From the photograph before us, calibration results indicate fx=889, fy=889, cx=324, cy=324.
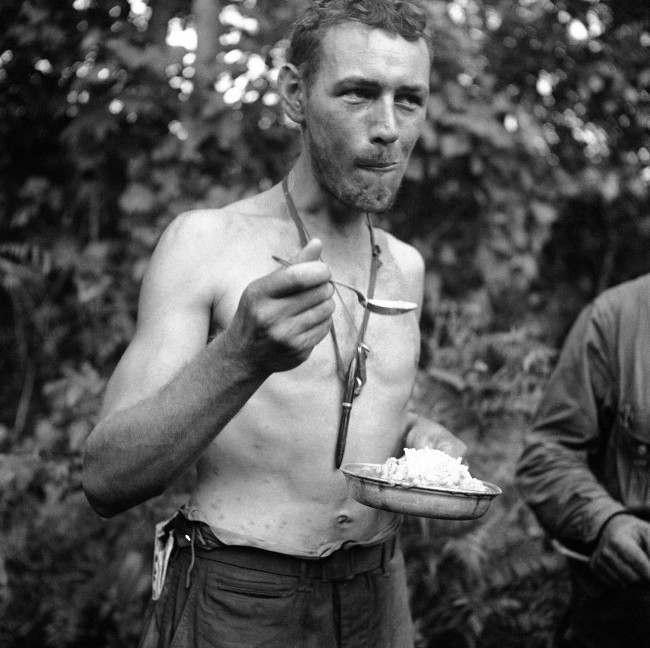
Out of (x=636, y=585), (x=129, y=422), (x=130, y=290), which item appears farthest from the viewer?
(x=130, y=290)

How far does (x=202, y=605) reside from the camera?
1941 millimetres

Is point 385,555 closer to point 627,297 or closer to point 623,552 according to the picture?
point 623,552

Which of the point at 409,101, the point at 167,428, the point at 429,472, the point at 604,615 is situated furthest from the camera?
the point at 604,615

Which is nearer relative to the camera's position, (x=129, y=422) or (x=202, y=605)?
(x=129, y=422)

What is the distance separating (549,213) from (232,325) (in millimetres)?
3848

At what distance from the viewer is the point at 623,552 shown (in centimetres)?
247

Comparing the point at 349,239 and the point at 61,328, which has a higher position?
the point at 349,239

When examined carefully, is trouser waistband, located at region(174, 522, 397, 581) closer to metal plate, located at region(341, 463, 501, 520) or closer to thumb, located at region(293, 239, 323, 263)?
metal plate, located at region(341, 463, 501, 520)

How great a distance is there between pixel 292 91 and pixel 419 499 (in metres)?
1.13

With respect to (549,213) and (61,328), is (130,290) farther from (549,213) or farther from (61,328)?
(549,213)

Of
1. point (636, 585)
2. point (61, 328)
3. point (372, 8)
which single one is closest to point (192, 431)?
point (372, 8)

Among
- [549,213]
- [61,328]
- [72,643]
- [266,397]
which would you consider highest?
[266,397]

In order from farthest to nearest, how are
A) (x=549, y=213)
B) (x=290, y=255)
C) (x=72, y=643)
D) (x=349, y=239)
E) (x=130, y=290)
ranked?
(x=549, y=213) → (x=130, y=290) → (x=72, y=643) → (x=349, y=239) → (x=290, y=255)

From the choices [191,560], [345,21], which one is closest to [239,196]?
[345,21]
